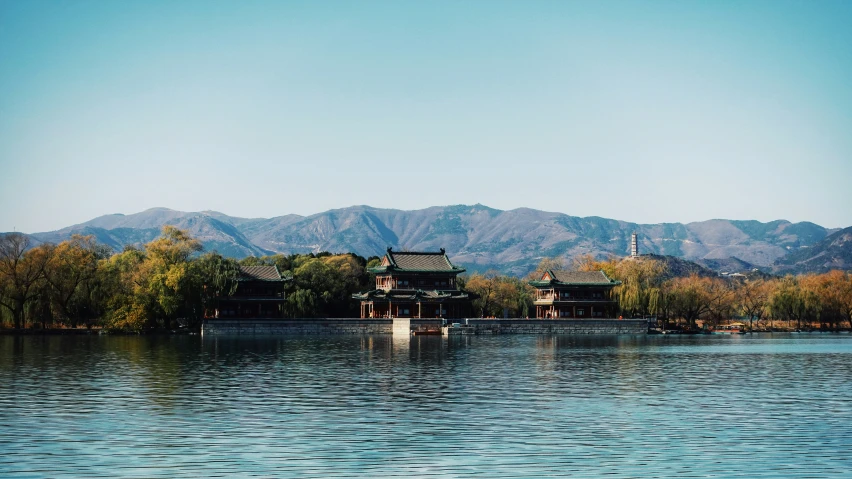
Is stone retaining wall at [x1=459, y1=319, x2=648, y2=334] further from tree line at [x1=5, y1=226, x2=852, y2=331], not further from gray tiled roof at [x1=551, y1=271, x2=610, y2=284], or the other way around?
gray tiled roof at [x1=551, y1=271, x2=610, y2=284]

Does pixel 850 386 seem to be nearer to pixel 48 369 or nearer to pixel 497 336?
pixel 48 369

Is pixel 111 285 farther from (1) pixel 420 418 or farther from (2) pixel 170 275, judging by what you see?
(1) pixel 420 418

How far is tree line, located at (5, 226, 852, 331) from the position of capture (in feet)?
276

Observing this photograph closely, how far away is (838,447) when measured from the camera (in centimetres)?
2373

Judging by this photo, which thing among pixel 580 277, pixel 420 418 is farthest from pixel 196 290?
pixel 420 418

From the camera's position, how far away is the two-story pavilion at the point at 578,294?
360 feet

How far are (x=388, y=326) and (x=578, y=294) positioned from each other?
83.3ft

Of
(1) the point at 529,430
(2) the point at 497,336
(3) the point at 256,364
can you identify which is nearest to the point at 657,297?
(2) the point at 497,336

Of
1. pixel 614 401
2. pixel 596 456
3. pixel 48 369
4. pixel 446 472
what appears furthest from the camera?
pixel 48 369

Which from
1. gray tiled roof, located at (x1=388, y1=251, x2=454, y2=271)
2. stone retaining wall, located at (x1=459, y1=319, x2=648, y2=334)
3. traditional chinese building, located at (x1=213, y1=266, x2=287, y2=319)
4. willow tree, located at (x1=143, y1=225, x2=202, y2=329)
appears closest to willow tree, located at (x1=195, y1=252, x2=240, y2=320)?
willow tree, located at (x1=143, y1=225, x2=202, y2=329)

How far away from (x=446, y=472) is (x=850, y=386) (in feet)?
85.4

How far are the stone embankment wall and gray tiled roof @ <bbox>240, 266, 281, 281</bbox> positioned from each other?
20.5ft

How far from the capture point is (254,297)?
98750 mm

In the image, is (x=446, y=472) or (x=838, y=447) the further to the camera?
(x=838, y=447)
